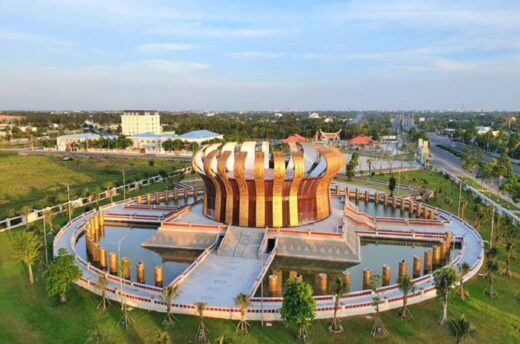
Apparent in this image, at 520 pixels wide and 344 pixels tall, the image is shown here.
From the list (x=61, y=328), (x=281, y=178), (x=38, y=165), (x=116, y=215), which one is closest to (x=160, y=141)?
(x=38, y=165)

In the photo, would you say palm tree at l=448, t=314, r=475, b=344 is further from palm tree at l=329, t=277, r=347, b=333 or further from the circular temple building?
the circular temple building

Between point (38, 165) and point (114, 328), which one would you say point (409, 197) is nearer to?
point (114, 328)

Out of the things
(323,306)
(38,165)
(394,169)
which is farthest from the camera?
(38,165)

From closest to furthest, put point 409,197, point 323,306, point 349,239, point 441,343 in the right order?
1. point 441,343
2. point 323,306
3. point 349,239
4. point 409,197

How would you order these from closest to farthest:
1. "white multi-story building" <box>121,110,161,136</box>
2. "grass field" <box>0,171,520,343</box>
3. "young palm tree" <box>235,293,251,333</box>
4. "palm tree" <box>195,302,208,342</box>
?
1. "palm tree" <box>195,302,208,342</box>
2. "grass field" <box>0,171,520,343</box>
3. "young palm tree" <box>235,293,251,333</box>
4. "white multi-story building" <box>121,110,161,136</box>

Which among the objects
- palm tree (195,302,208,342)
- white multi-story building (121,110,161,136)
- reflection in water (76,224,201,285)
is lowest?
reflection in water (76,224,201,285)

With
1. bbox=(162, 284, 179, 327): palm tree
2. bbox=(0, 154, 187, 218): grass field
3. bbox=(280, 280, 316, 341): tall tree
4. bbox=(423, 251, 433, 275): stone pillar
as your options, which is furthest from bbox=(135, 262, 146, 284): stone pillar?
bbox=(0, 154, 187, 218): grass field

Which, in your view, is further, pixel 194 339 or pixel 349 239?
pixel 349 239
